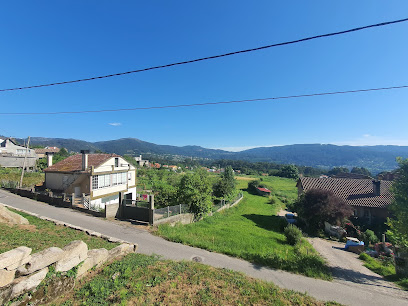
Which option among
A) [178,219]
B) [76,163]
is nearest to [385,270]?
[178,219]

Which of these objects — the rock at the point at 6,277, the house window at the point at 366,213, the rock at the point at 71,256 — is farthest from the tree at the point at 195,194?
the house window at the point at 366,213

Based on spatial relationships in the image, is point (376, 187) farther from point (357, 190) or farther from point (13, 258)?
point (13, 258)

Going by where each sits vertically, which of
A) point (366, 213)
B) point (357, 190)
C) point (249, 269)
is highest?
point (357, 190)

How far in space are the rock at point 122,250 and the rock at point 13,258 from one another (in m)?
3.13

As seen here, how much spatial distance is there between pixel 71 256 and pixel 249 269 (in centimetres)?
684

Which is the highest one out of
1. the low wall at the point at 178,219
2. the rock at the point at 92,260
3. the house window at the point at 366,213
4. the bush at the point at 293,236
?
the rock at the point at 92,260

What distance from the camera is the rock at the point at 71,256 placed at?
16.8ft

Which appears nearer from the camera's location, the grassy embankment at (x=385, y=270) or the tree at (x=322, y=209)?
the grassy embankment at (x=385, y=270)

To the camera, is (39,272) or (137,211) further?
(137,211)

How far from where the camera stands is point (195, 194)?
17.5m

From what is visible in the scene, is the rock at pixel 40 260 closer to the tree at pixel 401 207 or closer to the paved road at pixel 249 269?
the paved road at pixel 249 269

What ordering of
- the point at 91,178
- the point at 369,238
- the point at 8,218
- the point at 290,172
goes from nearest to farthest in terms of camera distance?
the point at 8,218 → the point at 369,238 → the point at 91,178 → the point at 290,172

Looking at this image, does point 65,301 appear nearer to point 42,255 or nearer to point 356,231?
point 42,255

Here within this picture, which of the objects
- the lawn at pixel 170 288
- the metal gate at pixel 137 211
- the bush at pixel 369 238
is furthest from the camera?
the bush at pixel 369 238
